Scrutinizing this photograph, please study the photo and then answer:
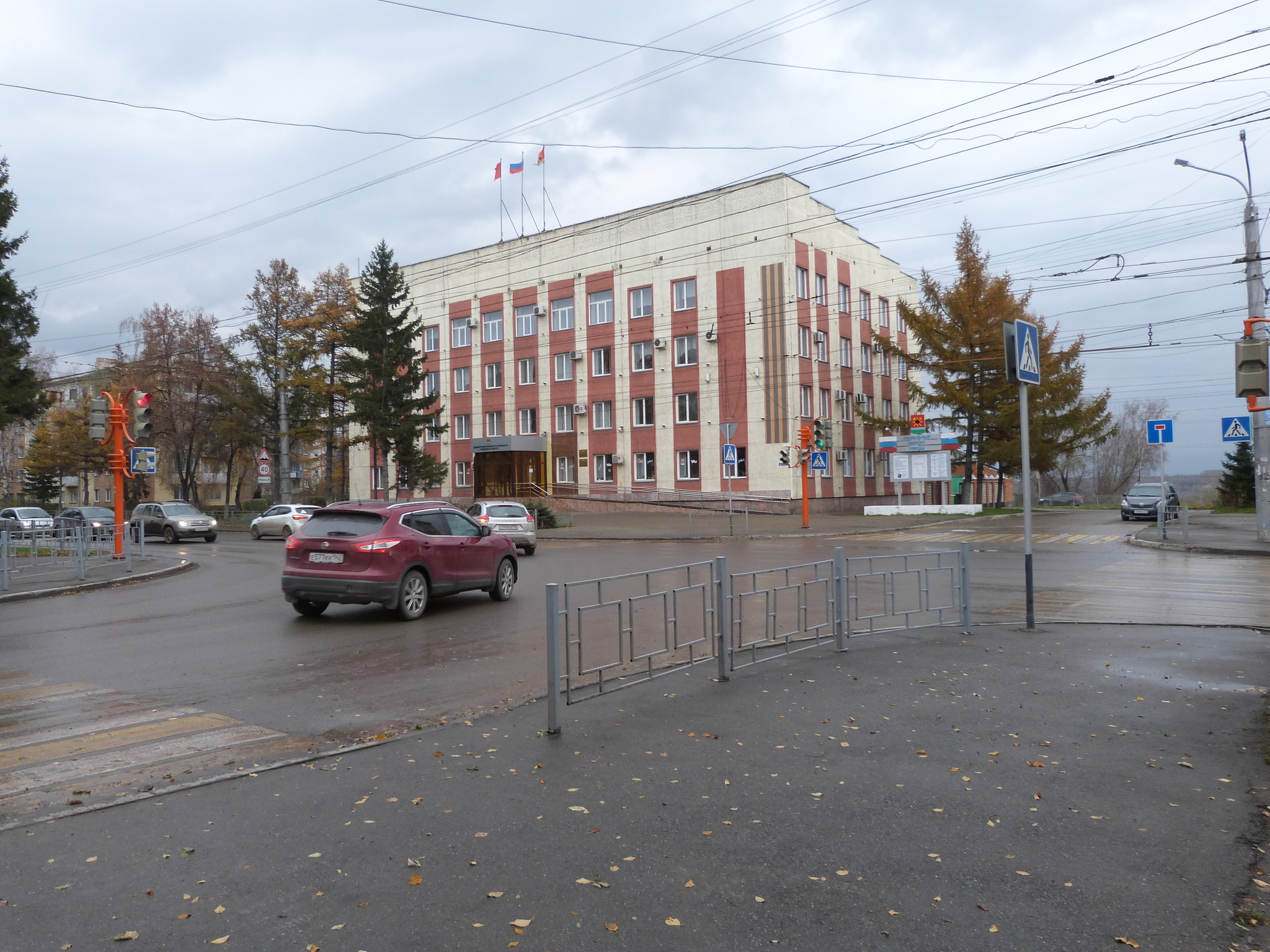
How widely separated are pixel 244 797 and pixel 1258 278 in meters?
27.5

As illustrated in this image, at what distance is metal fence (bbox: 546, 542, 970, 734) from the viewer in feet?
22.9

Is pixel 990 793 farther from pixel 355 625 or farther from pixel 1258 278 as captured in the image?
pixel 1258 278

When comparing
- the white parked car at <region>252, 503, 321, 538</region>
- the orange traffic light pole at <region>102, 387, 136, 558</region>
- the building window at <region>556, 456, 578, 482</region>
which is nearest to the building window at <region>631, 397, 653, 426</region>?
the building window at <region>556, 456, 578, 482</region>

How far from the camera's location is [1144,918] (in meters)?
3.58

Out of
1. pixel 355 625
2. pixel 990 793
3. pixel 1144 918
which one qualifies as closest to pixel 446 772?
pixel 990 793

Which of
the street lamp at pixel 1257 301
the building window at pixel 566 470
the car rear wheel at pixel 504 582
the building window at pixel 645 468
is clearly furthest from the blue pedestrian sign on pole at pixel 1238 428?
the building window at pixel 566 470

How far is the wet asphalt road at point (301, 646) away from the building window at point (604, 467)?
3175cm

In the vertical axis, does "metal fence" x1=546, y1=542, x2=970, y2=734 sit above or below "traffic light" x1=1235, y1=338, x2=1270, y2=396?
below

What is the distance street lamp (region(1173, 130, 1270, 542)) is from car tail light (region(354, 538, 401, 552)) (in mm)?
22202

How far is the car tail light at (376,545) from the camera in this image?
1234 cm

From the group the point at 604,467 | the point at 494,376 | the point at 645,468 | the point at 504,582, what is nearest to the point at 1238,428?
the point at 504,582

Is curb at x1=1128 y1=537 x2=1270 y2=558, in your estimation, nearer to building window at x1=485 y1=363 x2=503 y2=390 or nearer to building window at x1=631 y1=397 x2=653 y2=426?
building window at x1=631 y1=397 x2=653 y2=426

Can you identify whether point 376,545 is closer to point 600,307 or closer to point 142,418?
point 142,418

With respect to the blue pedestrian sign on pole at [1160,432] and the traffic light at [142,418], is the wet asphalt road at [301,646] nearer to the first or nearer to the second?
the traffic light at [142,418]
